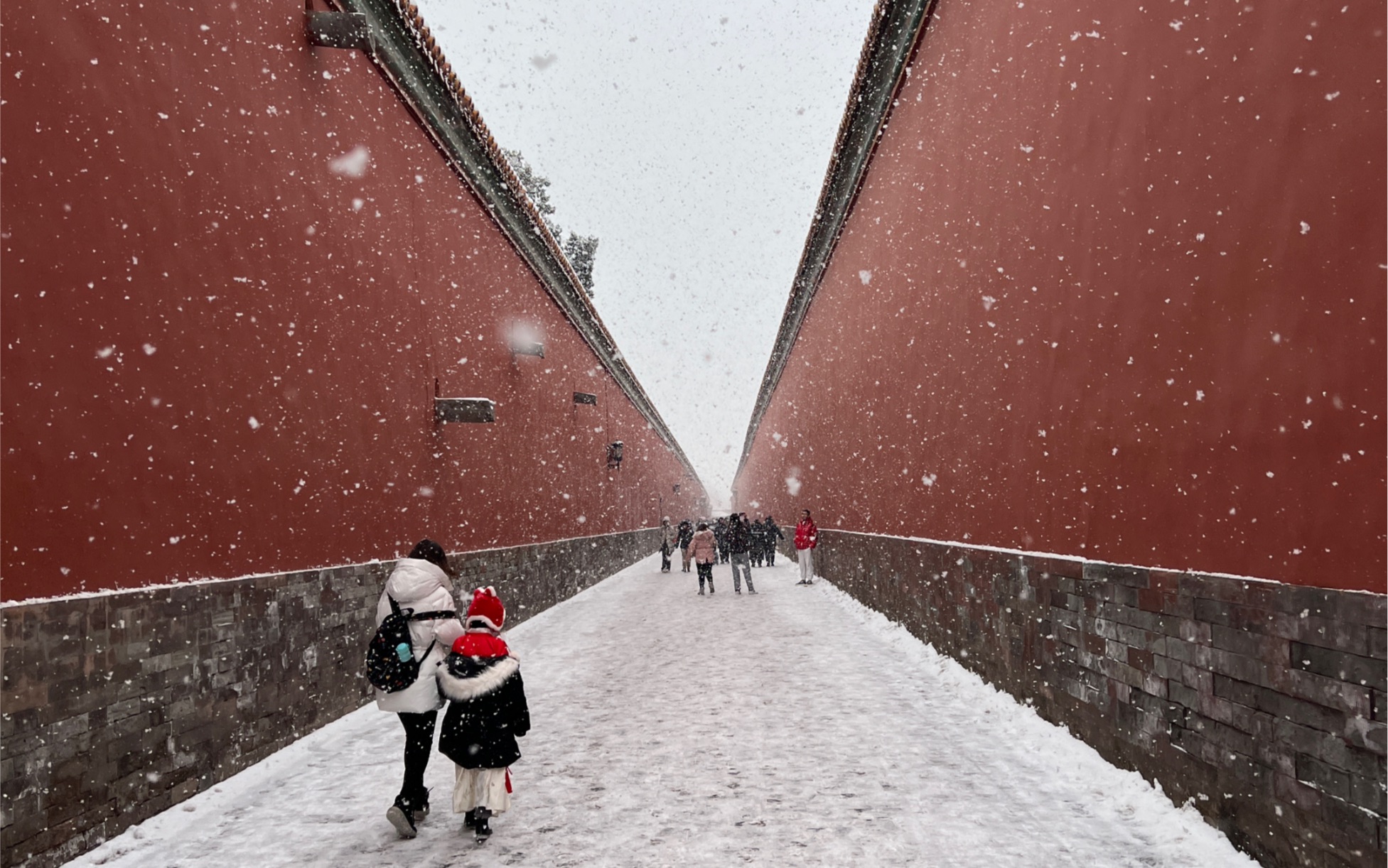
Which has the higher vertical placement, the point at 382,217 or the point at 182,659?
the point at 382,217

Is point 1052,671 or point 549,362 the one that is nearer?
point 1052,671

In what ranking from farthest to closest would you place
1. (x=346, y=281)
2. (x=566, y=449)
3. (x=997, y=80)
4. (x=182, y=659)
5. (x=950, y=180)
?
(x=566, y=449) < (x=950, y=180) < (x=346, y=281) < (x=997, y=80) < (x=182, y=659)

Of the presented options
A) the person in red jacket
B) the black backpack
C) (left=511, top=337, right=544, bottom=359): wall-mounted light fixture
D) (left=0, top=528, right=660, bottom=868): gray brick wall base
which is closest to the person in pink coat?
the person in red jacket

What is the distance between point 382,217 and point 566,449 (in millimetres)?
10899

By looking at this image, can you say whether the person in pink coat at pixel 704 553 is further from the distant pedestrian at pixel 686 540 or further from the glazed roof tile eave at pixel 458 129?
the distant pedestrian at pixel 686 540

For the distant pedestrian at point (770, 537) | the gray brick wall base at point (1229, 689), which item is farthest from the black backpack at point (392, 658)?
the distant pedestrian at point (770, 537)

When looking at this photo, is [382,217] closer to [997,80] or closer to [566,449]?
[997,80]

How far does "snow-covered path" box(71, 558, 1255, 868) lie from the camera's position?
12.9 feet

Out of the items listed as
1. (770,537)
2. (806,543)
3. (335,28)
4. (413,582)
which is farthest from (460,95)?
(770,537)

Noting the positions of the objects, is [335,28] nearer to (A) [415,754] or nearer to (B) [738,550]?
(A) [415,754]

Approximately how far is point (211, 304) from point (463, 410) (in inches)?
187

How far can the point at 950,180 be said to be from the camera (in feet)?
28.4

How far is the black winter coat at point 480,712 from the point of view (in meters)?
4.29

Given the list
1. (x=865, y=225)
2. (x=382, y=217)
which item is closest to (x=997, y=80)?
(x=382, y=217)
